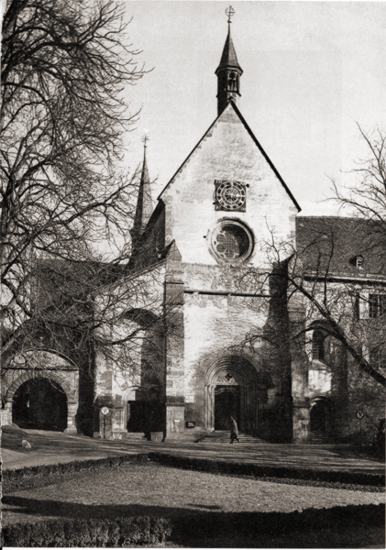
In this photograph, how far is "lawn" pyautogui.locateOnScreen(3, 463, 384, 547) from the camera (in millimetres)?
10203

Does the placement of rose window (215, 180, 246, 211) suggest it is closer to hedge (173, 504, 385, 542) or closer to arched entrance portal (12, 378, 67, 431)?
arched entrance portal (12, 378, 67, 431)

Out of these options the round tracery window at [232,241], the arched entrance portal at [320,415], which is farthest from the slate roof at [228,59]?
the arched entrance portal at [320,415]

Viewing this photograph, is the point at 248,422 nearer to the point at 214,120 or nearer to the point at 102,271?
the point at 214,120

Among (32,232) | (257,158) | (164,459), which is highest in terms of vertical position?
(257,158)

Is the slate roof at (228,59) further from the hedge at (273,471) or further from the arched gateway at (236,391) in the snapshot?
the hedge at (273,471)

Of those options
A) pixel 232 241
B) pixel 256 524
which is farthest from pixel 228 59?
pixel 256 524

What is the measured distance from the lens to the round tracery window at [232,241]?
102ft

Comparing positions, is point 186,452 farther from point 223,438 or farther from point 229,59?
point 229,59

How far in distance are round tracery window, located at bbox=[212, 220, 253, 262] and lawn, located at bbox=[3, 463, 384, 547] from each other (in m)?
14.3

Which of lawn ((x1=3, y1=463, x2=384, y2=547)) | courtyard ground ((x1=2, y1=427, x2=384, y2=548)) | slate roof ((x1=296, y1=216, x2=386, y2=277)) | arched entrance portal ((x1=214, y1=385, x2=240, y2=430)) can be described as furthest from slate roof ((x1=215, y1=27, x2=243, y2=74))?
lawn ((x1=3, y1=463, x2=384, y2=547))

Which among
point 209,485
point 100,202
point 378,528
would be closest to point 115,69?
point 100,202

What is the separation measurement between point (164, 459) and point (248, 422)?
10.1 meters

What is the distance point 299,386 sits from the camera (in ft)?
95.7

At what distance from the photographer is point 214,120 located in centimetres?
3147
